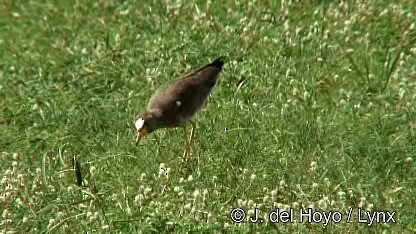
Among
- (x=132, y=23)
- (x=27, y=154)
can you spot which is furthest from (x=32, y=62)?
(x=27, y=154)

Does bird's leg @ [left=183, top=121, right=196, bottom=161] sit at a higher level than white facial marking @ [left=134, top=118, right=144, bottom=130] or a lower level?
lower

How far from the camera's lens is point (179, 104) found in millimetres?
10328

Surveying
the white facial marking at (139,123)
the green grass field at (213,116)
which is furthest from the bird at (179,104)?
the green grass field at (213,116)

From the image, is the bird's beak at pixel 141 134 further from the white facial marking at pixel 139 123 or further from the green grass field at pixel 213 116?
the green grass field at pixel 213 116

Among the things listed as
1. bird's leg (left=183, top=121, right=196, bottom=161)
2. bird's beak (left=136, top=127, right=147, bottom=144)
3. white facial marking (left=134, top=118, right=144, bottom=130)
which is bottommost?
bird's leg (left=183, top=121, right=196, bottom=161)

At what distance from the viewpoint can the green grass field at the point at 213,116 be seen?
8.91 meters

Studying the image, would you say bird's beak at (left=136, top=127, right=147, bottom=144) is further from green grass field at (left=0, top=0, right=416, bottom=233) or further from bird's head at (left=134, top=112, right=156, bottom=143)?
green grass field at (left=0, top=0, right=416, bottom=233)

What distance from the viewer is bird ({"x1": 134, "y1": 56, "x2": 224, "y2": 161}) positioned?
10.0m

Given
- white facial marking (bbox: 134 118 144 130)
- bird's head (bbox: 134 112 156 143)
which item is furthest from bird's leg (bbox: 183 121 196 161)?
white facial marking (bbox: 134 118 144 130)

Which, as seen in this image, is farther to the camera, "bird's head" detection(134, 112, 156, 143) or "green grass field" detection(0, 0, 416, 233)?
"bird's head" detection(134, 112, 156, 143)

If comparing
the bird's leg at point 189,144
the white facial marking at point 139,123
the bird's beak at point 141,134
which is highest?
the white facial marking at point 139,123

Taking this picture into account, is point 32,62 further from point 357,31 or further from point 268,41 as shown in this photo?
point 357,31

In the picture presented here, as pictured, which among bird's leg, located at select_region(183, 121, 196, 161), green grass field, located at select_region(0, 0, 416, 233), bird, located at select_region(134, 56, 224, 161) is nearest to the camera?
green grass field, located at select_region(0, 0, 416, 233)

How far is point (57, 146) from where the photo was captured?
1057 cm
